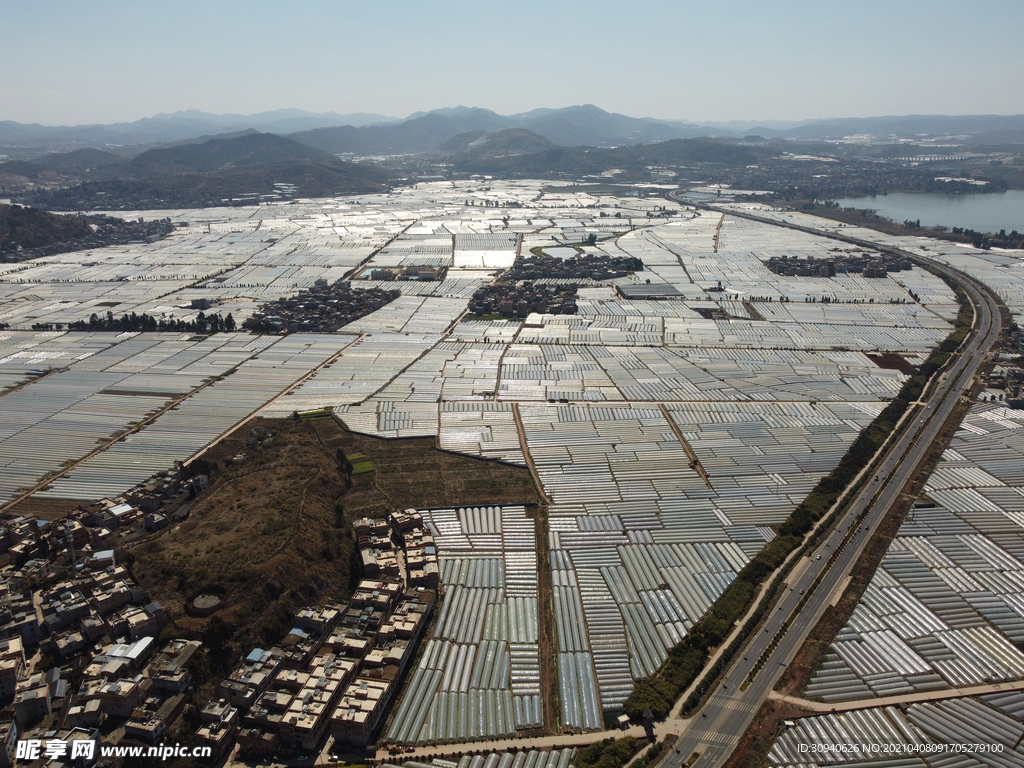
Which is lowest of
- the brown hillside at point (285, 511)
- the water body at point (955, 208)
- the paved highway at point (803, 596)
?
the paved highway at point (803, 596)

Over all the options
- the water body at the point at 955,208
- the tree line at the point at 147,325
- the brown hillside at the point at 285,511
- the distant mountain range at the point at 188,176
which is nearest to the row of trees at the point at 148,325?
the tree line at the point at 147,325

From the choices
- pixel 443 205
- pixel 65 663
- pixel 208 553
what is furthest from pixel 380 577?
pixel 443 205

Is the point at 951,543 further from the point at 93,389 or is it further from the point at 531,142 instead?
the point at 531,142

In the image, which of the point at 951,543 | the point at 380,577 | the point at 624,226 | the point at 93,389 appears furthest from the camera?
the point at 624,226

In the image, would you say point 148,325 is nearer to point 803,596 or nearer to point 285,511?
point 285,511

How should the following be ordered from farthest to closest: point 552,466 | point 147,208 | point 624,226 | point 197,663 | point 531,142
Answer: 1. point 531,142
2. point 147,208
3. point 624,226
4. point 552,466
5. point 197,663

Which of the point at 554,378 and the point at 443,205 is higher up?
the point at 443,205

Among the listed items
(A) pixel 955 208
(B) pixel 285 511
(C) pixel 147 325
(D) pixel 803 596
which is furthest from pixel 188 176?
(D) pixel 803 596

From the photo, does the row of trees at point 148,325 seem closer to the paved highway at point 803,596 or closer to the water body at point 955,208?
the paved highway at point 803,596
